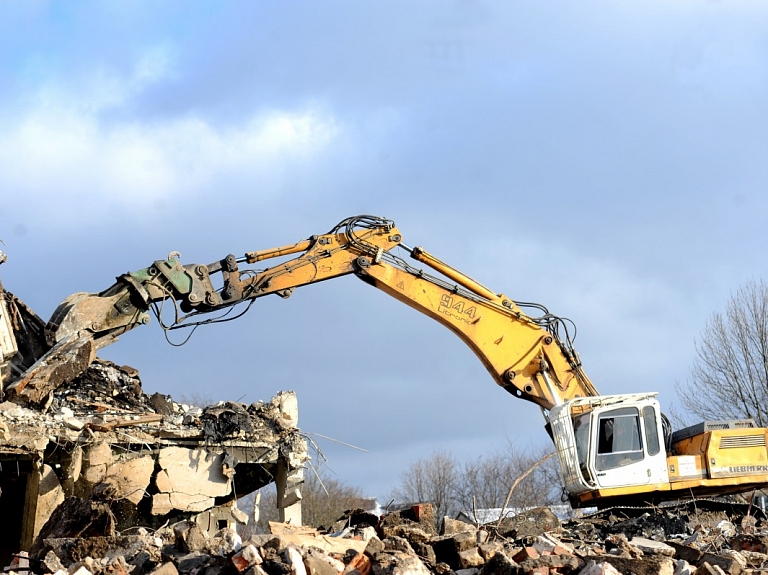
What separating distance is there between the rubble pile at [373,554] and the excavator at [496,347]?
2.65 metres

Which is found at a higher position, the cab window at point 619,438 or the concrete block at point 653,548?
the cab window at point 619,438

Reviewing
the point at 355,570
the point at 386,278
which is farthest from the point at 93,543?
the point at 386,278

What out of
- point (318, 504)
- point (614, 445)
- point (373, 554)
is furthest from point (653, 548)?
point (318, 504)

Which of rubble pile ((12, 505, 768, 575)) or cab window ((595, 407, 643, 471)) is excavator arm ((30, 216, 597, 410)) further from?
rubble pile ((12, 505, 768, 575))

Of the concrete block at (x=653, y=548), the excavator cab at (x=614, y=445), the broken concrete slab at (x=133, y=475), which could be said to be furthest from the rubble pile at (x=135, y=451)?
the concrete block at (x=653, y=548)

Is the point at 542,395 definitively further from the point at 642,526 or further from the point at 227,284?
the point at 227,284

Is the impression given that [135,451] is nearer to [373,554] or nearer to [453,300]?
[453,300]

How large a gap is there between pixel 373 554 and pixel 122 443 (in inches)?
260

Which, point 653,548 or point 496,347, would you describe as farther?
point 496,347

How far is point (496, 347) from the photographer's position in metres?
13.3

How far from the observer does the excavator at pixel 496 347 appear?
11.9 metres

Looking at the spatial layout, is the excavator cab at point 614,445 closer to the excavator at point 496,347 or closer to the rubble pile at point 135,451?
the excavator at point 496,347

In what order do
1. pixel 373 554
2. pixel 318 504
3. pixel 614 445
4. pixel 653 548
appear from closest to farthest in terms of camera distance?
1. pixel 373 554
2. pixel 653 548
3. pixel 614 445
4. pixel 318 504

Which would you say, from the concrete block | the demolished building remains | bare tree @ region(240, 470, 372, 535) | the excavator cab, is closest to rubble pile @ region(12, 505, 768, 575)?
the concrete block
